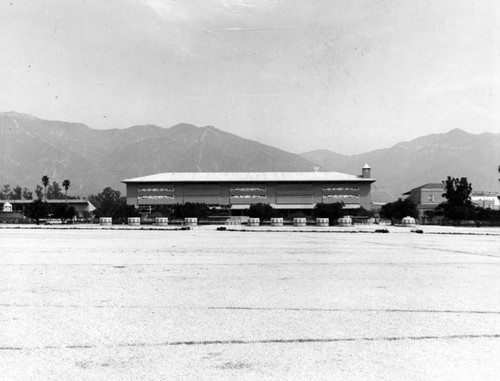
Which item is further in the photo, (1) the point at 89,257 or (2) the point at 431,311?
(1) the point at 89,257

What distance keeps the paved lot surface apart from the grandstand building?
92056mm

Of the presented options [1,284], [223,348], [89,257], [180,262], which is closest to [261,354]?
[223,348]

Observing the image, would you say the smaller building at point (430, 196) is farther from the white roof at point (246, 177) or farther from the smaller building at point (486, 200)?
the white roof at point (246, 177)

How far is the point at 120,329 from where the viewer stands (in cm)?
609

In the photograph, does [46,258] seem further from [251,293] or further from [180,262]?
[251,293]

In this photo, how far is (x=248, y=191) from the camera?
105 m

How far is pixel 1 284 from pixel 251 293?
5.41 m

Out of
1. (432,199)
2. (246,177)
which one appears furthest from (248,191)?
(432,199)

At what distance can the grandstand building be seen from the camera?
104 metres

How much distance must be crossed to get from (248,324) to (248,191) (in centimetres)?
9858

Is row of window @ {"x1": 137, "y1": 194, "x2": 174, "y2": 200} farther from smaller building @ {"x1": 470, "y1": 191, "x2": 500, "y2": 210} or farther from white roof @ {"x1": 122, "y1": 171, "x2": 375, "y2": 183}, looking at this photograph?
smaller building @ {"x1": 470, "y1": 191, "x2": 500, "y2": 210}

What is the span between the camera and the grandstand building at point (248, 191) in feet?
340

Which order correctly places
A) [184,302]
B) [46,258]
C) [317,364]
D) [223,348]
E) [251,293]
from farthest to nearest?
[46,258] < [251,293] < [184,302] < [223,348] < [317,364]

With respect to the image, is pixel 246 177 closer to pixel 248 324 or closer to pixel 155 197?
pixel 155 197
